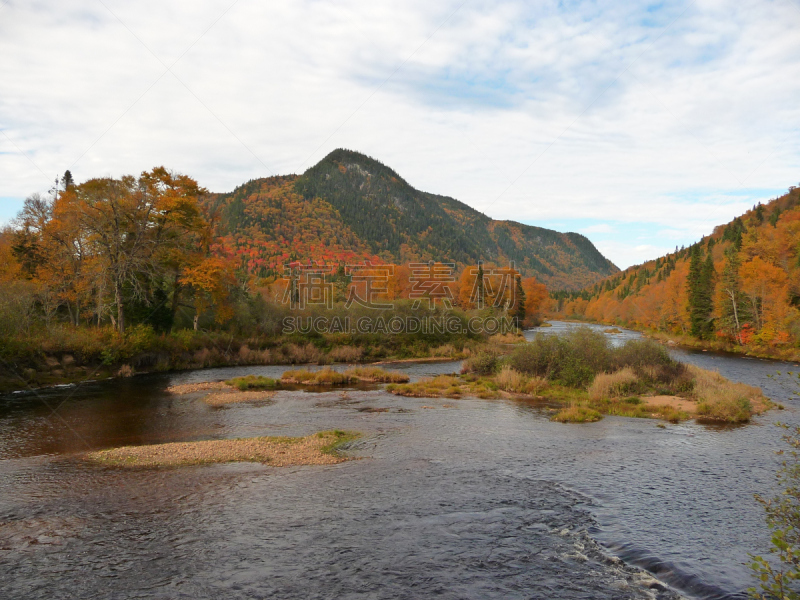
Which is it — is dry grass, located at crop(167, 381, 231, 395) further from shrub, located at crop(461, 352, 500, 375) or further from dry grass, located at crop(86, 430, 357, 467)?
shrub, located at crop(461, 352, 500, 375)

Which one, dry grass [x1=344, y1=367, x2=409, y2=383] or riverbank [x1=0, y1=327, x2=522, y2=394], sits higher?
riverbank [x1=0, y1=327, x2=522, y2=394]

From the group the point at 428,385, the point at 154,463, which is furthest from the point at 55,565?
the point at 428,385

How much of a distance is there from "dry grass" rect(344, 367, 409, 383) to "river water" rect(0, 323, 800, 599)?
1479cm

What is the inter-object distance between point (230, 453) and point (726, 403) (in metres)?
22.8

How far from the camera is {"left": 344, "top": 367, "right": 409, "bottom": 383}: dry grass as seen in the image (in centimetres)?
3634

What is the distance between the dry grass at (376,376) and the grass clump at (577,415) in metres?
14.5

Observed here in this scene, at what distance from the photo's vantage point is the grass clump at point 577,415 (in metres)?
22.9

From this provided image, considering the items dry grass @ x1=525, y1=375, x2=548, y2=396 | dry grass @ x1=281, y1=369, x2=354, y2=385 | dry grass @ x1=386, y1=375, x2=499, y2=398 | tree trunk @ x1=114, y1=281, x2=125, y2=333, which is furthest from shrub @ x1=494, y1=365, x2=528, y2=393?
tree trunk @ x1=114, y1=281, x2=125, y2=333

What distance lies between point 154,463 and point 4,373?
20474 mm

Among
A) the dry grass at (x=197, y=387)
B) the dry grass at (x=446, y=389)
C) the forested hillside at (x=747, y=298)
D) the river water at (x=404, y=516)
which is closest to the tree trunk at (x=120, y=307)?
the dry grass at (x=197, y=387)

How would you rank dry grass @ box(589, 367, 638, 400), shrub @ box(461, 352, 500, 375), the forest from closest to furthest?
1. dry grass @ box(589, 367, 638, 400)
2. the forest
3. shrub @ box(461, 352, 500, 375)

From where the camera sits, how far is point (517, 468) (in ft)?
52.0

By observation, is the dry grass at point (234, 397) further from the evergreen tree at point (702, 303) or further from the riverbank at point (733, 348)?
the evergreen tree at point (702, 303)

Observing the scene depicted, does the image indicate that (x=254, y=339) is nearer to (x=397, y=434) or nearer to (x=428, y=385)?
(x=428, y=385)
